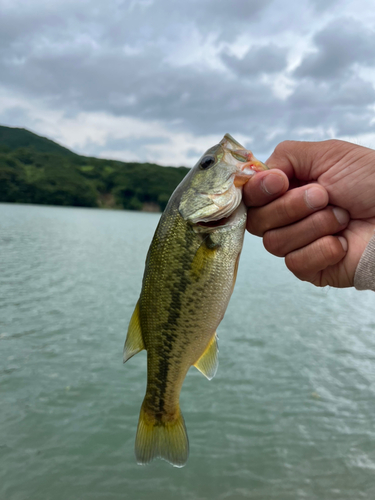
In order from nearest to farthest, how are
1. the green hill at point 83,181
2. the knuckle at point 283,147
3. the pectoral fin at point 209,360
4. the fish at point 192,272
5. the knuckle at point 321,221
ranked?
1. the fish at point 192,272
2. the pectoral fin at point 209,360
3. the knuckle at point 321,221
4. the knuckle at point 283,147
5. the green hill at point 83,181

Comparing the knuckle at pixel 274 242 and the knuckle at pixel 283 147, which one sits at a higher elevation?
the knuckle at pixel 283 147

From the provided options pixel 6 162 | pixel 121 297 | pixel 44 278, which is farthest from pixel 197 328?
pixel 6 162

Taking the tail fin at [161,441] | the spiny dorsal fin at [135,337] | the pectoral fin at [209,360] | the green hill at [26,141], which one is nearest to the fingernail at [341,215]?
the pectoral fin at [209,360]

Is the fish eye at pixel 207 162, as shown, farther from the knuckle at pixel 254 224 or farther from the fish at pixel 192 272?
the knuckle at pixel 254 224

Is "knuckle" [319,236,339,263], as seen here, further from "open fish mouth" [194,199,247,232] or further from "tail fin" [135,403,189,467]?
"tail fin" [135,403,189,467]

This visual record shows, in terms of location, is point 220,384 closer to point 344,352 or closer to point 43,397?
point 43,397

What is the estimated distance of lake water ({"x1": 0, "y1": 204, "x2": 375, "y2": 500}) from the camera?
19.1 ft

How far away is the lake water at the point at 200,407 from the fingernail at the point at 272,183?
5234 mm

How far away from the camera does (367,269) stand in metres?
2.96

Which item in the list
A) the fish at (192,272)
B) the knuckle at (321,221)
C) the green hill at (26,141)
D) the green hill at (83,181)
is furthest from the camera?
the green hill at (26,141)

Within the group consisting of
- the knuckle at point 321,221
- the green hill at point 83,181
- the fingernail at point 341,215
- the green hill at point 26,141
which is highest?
the green hill at point 26,141

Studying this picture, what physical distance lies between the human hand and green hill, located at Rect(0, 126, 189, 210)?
11300 cm

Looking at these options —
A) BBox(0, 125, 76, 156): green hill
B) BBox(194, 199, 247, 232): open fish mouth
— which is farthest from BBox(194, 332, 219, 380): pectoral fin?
BBox(0, 125, 76, 156): green hill

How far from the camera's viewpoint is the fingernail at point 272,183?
2.65m
